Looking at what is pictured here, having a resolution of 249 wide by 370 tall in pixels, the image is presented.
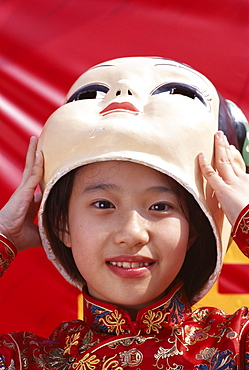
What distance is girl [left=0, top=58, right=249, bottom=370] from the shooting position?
158 cm

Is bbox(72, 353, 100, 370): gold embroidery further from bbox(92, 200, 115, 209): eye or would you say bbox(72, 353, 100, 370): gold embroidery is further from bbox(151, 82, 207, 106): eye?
bbox(151, 82, 207, 106): eye

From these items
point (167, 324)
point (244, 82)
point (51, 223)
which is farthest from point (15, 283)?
point (244, 82)

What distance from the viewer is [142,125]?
159 centimetres

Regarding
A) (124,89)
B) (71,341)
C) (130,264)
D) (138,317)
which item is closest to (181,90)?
(124,89)

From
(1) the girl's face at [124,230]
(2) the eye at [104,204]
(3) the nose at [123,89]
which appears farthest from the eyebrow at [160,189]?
(3) the nose at [123,89]

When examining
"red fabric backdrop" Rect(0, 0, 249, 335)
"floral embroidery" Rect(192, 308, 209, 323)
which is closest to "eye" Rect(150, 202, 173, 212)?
"floral embroidery" Rect(192, 308, 209, 323)

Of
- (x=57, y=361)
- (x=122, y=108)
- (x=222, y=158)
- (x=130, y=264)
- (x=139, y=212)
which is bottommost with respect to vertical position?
(x=57, y=361)

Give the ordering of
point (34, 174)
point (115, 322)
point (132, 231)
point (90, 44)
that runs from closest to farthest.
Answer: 1. point (132, 231)
2. point (115, 322)
3. point (34, 174)
4. point (90, 44)

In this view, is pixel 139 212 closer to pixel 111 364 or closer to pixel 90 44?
pixel 111 364

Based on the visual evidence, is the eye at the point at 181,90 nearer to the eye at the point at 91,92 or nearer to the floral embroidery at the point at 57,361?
the eye at the point at 91,92

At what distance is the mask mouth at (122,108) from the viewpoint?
164cm

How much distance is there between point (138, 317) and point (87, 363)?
163mm

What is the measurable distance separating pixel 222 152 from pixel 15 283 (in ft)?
3.71

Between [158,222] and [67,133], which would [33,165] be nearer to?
[67,133]
